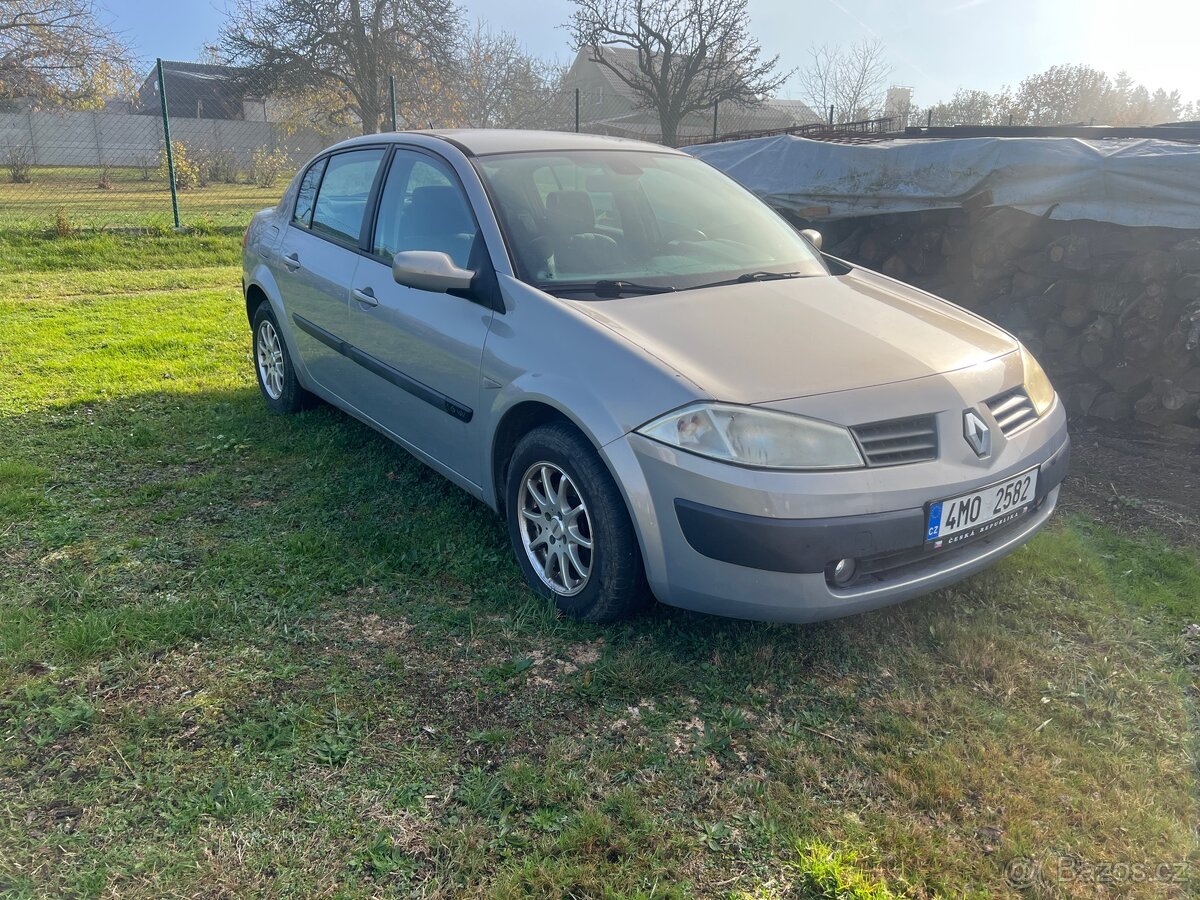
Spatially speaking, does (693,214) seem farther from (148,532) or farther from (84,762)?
(84,762)

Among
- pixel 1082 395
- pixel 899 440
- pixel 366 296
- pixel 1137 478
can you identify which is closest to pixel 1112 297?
pixel 1082 395

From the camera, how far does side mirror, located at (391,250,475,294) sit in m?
3.16

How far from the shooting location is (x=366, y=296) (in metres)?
3.88

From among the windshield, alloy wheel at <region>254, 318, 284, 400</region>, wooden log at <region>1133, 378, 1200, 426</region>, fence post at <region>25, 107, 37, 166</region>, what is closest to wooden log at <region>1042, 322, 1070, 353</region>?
wooden log at <region>1133, 378, 1200, 426</region>

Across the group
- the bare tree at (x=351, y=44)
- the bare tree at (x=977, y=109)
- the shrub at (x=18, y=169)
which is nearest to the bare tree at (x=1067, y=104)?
the bare tree at (x=977, y=109)

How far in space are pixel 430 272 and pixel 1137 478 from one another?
12.1 ft

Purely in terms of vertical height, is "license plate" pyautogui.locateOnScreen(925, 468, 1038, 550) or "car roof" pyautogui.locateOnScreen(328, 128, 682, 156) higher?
"car roof" pyautogui.locateOnScreen(328, 128, 682, 156)

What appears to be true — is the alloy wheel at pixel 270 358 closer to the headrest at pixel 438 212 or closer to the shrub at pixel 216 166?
the headrest at pixel 438 212

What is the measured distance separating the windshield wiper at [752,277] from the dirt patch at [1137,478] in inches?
71.0

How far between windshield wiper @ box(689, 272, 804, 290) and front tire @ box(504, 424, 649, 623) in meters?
0.89

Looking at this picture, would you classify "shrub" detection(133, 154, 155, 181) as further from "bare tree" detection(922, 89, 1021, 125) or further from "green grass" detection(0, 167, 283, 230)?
"bare tree" detection(922, 89, 1021, 125)

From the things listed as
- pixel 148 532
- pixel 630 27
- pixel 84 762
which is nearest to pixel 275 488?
pixel 148 532

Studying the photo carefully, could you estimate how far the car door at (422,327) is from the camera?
329 cm

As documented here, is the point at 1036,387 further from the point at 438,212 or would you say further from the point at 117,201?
the point at 117,201
